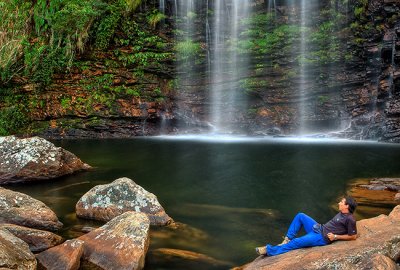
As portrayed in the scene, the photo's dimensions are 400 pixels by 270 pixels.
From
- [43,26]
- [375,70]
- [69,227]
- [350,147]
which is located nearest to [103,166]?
[69,227]

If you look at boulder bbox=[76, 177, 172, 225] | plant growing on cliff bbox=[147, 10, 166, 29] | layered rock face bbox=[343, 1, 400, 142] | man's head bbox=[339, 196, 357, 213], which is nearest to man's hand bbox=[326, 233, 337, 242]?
man's head bbox=[339, 196, 357, 213]

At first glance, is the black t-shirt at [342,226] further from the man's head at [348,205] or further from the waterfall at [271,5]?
the waterfall at [271,5]

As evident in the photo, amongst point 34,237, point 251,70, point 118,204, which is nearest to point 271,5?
point 251,70

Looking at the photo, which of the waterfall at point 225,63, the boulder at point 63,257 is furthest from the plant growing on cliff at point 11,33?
the boulder at point 63,257

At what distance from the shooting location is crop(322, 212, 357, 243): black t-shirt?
495 centimetres

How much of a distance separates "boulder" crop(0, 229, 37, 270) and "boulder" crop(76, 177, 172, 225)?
2222 mm

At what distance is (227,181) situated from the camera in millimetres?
10250

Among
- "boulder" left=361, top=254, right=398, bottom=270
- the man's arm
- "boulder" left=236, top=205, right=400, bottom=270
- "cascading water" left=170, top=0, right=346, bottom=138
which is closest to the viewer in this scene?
"boulder" left=361, top=254, right=398, bottom=270

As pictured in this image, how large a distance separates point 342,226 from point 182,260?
2.27 meters

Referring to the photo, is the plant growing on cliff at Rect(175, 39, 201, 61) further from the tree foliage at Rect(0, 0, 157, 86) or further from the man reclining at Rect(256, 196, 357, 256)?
the man reclining at Rect(256, 196, 357, 256)

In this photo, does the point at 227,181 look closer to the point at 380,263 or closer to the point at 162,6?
the point at 380,263

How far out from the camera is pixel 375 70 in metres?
17.7

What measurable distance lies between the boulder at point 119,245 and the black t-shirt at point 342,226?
2.51 m

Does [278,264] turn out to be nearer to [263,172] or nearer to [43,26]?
[263,172]
